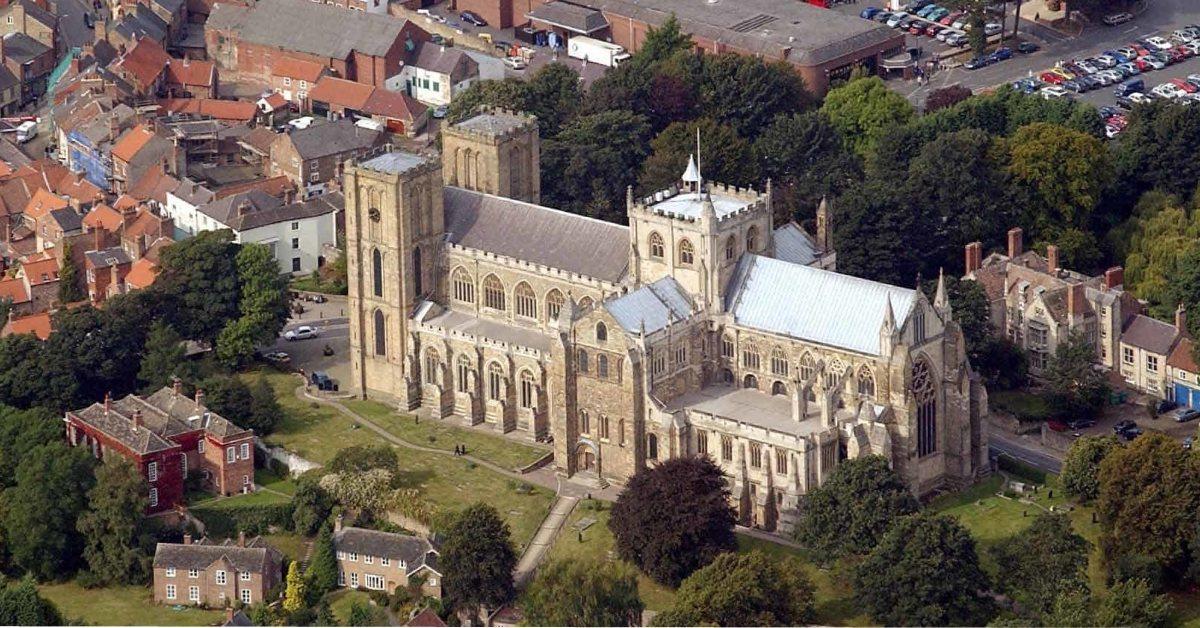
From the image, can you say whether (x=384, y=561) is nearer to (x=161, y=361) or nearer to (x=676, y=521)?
(x=676, y=521)

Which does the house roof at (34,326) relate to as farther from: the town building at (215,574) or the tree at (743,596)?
the tree at (743,596)

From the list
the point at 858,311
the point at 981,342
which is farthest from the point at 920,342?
the point at 981,342

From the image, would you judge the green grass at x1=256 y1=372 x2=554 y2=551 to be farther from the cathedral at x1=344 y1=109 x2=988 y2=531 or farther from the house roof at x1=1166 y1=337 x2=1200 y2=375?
the house roof at x1=1166 y1=337 x2=1200 y2=375

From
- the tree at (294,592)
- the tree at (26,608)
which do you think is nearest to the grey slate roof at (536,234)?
the tree at (294,592)

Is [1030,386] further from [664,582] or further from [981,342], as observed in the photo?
[664,582]

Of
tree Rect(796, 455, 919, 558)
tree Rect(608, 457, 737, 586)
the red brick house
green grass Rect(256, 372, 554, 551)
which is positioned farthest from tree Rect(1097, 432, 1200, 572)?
the red brick house
